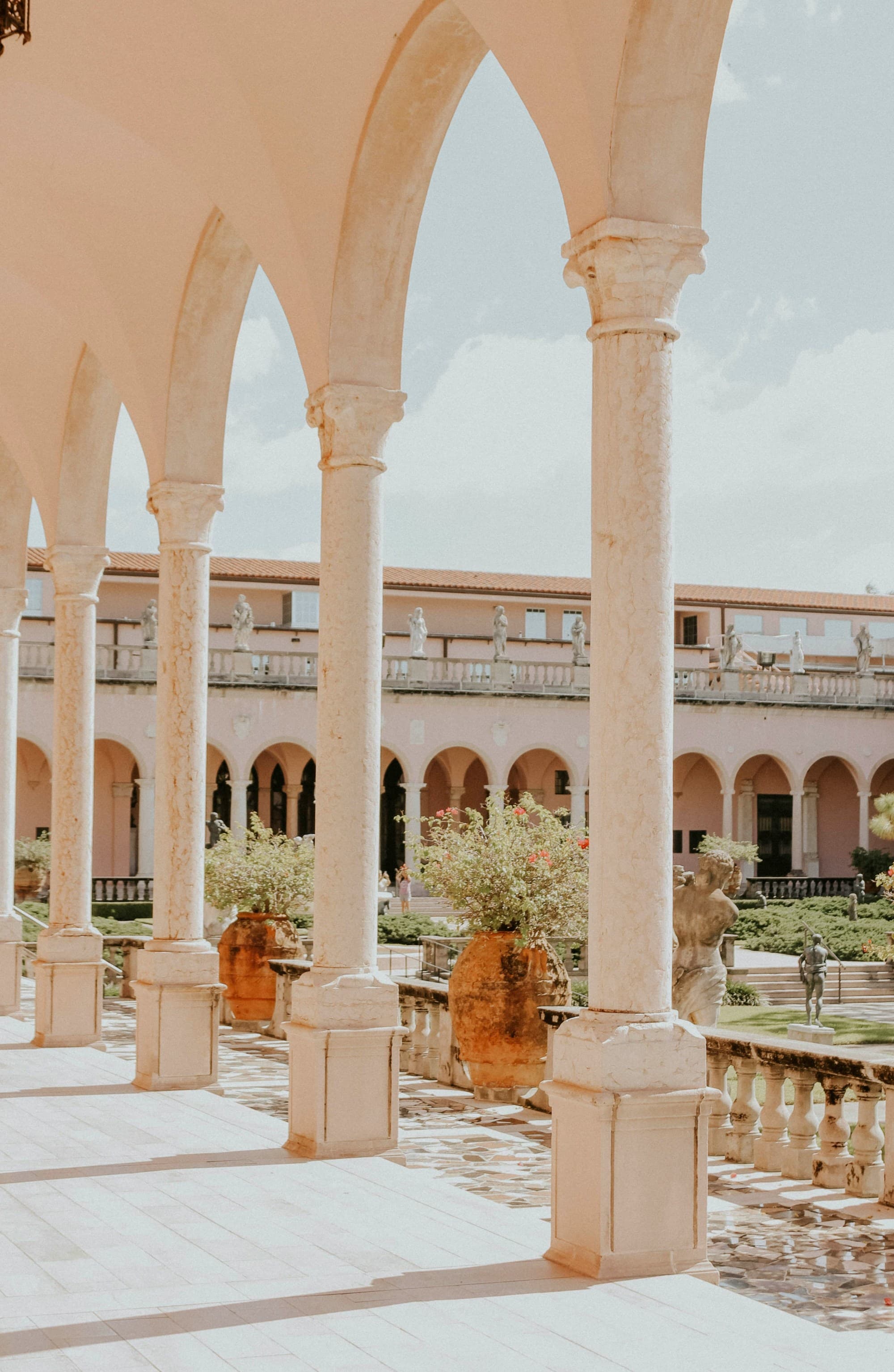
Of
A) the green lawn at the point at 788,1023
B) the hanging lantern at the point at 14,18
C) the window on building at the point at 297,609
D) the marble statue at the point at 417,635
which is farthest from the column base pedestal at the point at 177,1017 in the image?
the window on building at the point at 297,609

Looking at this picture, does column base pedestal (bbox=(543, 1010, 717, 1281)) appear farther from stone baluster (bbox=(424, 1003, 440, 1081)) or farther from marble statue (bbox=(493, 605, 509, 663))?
marble statue (bbox=(493, 605, 509, 663))

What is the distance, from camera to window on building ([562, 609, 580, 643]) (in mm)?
40844

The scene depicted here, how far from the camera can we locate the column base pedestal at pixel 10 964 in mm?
14297

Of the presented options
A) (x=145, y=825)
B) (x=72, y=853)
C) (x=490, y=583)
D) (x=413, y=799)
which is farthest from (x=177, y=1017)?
(x=490, y=583)

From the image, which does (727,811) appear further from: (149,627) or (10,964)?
(10,964)

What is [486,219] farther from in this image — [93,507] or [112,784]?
[112,784]

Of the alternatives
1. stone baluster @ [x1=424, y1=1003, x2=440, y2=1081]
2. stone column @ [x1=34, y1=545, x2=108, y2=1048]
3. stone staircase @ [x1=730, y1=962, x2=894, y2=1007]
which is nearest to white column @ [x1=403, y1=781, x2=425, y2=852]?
stone staircase @ [x1=730, y1=962, x2=894, y2=1007]

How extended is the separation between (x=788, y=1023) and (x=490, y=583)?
22.7 m

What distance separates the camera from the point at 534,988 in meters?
10.3

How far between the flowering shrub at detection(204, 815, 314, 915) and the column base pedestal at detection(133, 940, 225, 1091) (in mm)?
4887

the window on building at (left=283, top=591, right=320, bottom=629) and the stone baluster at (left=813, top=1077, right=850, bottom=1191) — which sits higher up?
the window on building at (left=283, top=591, right=320, bottom=629)

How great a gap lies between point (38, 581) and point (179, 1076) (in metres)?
28.2

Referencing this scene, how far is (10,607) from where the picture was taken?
14234 millimetres

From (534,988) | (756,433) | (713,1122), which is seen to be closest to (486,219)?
(534,988)
